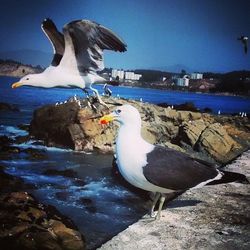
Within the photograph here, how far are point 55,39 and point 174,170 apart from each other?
6.49ft

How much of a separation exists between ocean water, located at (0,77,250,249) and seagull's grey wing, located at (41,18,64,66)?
27.9 inches

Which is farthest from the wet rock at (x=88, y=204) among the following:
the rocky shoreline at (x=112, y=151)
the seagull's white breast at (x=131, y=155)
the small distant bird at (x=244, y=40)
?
the small distant bird at (x=244, y=40)

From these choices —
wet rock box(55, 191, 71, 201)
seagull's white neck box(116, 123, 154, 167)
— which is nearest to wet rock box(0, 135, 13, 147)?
wet rock box(55, 191, 71, 201)

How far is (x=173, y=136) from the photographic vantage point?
245 inches

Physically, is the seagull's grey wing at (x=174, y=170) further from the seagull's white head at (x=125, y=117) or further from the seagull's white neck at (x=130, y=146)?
the seagull's white head at (x=125, y=117)

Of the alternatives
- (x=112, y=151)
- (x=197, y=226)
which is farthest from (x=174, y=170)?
(x=112, y=151)

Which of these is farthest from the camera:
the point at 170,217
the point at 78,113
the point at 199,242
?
the point at 78,113

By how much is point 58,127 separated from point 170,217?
446cm

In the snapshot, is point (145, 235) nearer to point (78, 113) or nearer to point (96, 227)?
point (96, 227)

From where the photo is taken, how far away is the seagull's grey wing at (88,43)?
9.48ft

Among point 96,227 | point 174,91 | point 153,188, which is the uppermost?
point 174,91

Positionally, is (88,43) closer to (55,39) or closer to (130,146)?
(55,39)

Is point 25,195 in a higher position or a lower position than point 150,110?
lower

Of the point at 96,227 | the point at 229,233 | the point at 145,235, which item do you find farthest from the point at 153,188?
the point at 96,227
